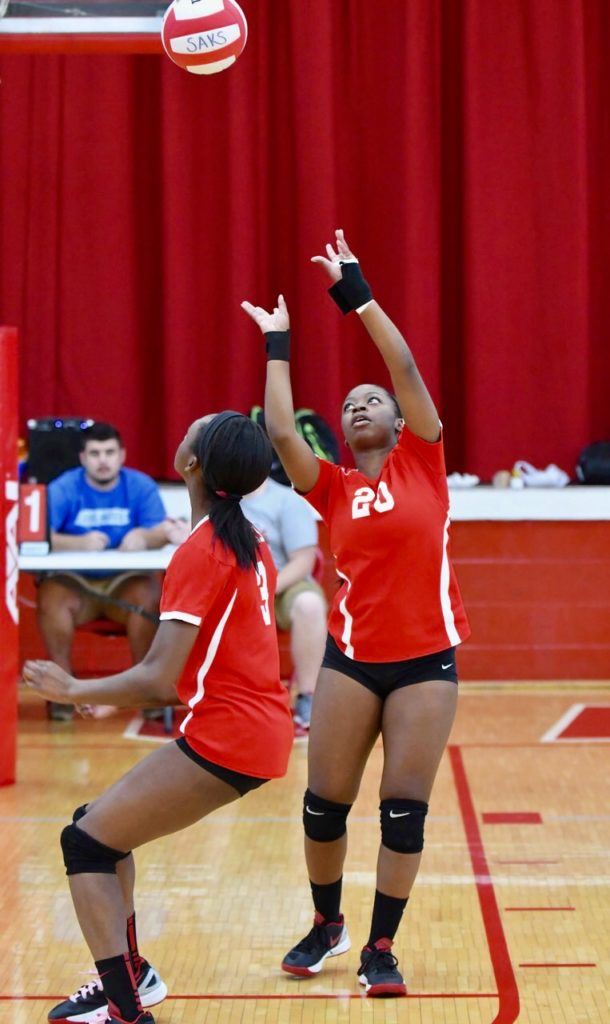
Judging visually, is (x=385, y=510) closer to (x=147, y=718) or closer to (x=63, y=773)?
(x=63, y=773)

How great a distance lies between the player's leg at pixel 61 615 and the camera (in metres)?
7.45

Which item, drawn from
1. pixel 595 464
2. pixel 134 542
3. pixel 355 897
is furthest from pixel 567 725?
pixel 355 897

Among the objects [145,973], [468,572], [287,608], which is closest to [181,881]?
[145,973]

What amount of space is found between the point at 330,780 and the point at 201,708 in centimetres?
68

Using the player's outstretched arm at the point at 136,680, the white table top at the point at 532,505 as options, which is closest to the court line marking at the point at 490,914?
the player's outstretched arm at the point at 136,680

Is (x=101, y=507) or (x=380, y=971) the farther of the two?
(x=101, y=507)

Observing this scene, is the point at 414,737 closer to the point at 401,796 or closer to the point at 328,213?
the point at 401,796

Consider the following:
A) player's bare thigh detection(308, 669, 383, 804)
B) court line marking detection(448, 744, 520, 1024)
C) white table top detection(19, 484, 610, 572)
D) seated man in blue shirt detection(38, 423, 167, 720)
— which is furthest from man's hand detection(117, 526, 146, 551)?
player's bare thigh detection(308, 669, 383, 804)

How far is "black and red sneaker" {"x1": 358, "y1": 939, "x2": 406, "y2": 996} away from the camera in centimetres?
389

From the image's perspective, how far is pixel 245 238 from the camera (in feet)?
29.5

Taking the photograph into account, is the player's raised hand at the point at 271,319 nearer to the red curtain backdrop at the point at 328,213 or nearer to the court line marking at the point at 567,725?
the court line marking at the point at 567,725

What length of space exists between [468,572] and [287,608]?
1675mm

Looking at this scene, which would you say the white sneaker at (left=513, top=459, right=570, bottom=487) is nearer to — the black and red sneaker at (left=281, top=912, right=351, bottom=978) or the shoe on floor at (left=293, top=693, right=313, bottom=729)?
the shoe on floor at (left=293, top=693, right=313, bottom=729)

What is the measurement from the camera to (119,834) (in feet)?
11.2
